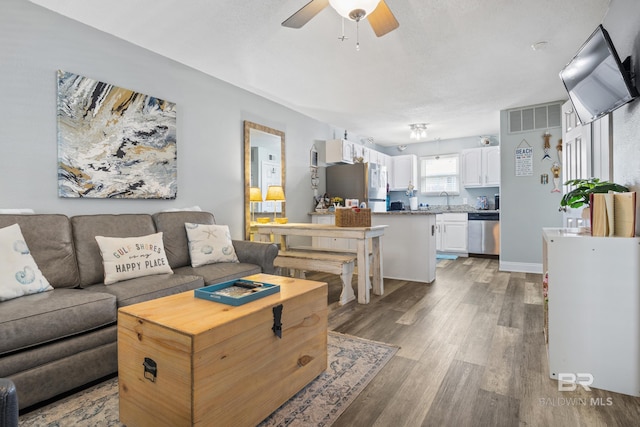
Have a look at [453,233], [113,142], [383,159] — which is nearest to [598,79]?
[113,142]

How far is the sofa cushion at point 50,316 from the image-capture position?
57.0 inches

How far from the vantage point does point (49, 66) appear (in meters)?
2.37

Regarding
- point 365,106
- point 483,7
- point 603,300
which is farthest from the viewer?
point 365,106

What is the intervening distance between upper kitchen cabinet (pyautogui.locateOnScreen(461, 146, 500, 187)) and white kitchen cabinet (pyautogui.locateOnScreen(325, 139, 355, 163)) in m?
2.82

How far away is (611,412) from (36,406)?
2.74m

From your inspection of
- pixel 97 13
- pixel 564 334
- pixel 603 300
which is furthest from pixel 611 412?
pixel 97 13

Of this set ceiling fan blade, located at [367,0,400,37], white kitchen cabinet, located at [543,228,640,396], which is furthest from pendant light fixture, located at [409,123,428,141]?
white kitchen cabinet, located at [543,228,640,396]

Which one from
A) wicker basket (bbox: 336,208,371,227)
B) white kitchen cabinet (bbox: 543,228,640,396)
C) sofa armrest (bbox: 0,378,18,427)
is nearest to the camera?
Answer: sofa armrest (bbox: 0,378,18,427)

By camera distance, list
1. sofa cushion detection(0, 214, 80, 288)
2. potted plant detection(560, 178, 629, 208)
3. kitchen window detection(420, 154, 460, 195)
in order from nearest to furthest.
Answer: potted plant detection(560, 178, 629, 208), sofa cushion detection(0, 214, 80, 288), kitchen window detection(420, 154, 460, 195)

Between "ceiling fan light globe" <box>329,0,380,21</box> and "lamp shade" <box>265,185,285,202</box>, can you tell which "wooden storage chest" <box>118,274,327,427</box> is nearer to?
"ceiling fan light globe" <box>329,0,380,21</box>

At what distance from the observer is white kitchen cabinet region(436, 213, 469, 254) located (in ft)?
20.7

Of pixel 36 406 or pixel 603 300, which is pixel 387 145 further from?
pixel 36 406

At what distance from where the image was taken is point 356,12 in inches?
72.6

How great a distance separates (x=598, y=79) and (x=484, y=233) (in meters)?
4.50
